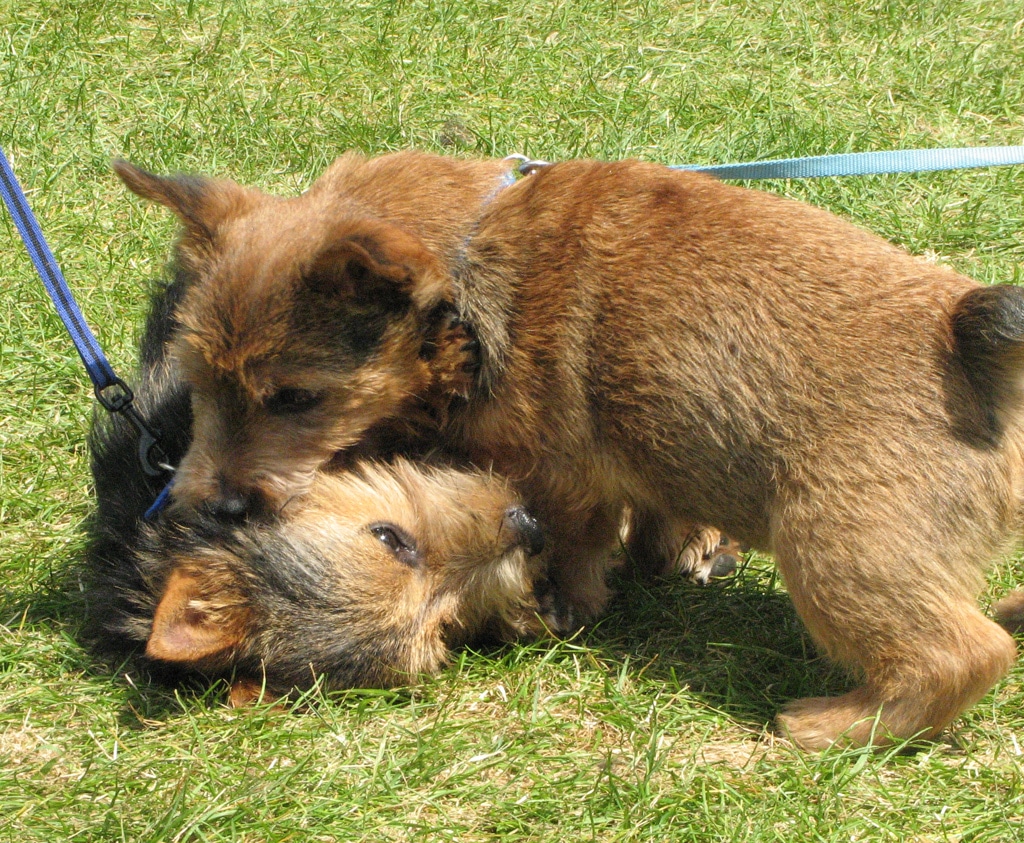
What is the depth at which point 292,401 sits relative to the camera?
408 centimetres

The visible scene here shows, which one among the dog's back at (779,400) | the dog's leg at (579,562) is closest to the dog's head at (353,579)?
the dog's leg at (579,562)

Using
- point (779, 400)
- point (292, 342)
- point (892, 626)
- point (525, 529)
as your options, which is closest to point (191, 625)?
point (292, 342)

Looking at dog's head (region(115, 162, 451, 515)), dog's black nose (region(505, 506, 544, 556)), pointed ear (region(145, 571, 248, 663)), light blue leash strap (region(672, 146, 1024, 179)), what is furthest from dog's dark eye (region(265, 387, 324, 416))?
light blue leash strap (region(672, 146, 1024, 179))

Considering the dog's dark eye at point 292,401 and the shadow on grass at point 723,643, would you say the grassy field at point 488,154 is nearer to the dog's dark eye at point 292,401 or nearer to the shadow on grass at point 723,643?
the shadow on grass at point 723,643

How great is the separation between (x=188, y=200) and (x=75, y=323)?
0.65 meters

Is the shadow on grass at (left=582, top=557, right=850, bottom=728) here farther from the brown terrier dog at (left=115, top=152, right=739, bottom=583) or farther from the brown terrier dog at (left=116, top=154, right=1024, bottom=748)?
the brown terrier dog at (left=115, top=152, right=739, bottom=583)

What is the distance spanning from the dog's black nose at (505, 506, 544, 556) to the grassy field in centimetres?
40

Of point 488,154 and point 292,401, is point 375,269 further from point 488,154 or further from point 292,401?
point 488,154

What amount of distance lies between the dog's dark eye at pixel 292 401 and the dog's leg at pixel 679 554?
1490 mm

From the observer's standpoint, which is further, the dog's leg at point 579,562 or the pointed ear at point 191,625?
the dog's leg at point 579,562

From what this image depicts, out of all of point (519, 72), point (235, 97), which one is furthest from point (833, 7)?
point (235, 97)

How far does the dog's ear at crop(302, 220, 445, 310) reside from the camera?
3844 mm

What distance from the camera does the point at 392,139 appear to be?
7062 mm

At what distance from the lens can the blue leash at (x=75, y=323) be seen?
166 inches
